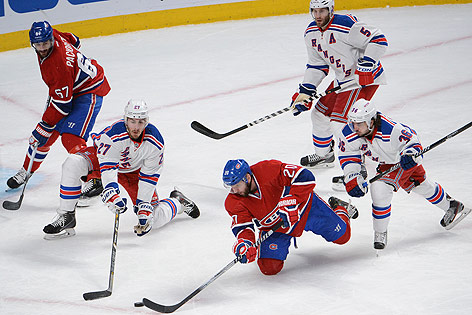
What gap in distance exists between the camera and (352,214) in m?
3.81

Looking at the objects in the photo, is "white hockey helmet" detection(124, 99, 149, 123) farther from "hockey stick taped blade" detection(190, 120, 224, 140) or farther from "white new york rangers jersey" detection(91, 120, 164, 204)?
"hockey stick taped blade" detection(190, 120, 224, 140)

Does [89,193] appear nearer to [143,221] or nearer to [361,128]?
[143,221]

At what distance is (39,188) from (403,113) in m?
2.87

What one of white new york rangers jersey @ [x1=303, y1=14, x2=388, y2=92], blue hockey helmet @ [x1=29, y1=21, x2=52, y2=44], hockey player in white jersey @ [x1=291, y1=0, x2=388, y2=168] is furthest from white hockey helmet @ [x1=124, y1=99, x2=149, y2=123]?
white new york rangers jersey @ [x1=303, y1=14, x2=388, y2=92]

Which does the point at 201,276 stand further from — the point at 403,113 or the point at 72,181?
the point at 403,113

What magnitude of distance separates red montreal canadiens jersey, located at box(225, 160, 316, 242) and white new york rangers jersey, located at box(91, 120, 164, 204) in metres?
0.62

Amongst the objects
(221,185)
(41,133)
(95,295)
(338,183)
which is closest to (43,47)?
(41,133)

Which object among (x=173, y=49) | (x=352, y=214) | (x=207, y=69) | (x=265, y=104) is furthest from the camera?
(x=173, y=49)

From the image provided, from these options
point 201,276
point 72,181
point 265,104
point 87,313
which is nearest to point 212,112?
point 265,104

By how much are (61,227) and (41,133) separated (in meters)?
0.73

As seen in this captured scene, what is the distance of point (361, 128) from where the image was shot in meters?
3.51

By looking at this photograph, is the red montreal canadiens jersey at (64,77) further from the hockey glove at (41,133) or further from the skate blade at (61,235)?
the skate blade at (61,235)

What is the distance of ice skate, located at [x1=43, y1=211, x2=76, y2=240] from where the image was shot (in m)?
3.88

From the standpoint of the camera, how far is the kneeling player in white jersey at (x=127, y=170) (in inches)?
144
